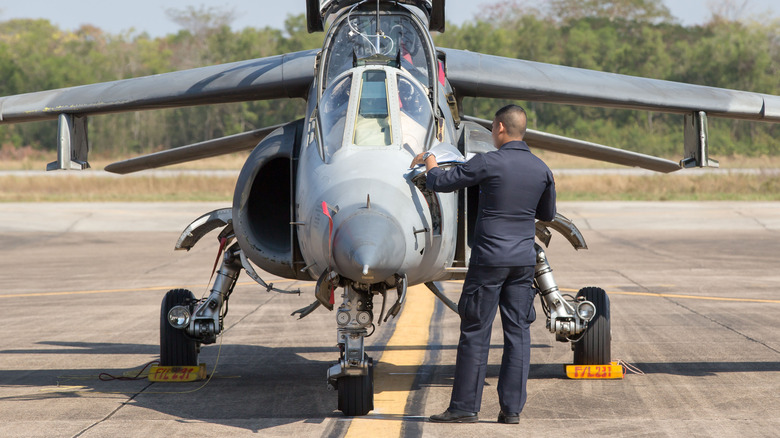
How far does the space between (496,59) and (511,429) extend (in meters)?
4.61

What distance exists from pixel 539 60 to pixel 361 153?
57057mm

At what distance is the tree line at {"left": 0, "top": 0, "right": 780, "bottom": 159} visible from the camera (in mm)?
58906

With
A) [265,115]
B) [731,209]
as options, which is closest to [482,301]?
[731,209]

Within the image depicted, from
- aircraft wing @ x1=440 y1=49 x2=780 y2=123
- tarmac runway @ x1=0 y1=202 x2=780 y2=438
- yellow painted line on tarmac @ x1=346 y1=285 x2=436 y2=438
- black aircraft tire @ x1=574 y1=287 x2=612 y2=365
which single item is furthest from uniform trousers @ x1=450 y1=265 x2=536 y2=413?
aircraft wing @ x1=440 y1=49 x2=780 y2=123

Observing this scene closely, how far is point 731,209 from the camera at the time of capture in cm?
3206

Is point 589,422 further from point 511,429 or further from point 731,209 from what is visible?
point 731,209

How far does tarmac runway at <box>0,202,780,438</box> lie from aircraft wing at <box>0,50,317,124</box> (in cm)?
264

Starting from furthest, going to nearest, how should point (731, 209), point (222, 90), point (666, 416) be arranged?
point (731, 209)
point (222, 90)
point (666, 416)

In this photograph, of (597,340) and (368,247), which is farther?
(597,340)

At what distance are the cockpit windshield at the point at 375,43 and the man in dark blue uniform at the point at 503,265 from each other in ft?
5.23

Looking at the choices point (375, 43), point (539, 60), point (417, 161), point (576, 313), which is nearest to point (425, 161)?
point (417, 161)

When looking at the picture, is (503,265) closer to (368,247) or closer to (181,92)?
(368,247)

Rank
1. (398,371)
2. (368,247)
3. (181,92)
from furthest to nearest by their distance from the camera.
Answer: (181,92), (398,371), (368,247)

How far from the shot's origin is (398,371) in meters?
9.50
